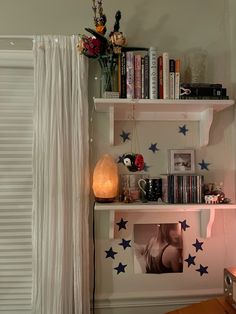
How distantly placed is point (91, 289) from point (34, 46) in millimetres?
1239

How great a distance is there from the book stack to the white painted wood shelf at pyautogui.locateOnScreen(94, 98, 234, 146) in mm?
35

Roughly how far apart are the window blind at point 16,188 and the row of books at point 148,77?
50 cm

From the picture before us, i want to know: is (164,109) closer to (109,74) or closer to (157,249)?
(109,74)

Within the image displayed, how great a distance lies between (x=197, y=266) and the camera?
149 centimetres

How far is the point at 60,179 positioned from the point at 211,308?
33.7 inches

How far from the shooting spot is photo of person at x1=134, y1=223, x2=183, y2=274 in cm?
147

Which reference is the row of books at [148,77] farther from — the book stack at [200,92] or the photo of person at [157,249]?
the photo of person at [157,249]

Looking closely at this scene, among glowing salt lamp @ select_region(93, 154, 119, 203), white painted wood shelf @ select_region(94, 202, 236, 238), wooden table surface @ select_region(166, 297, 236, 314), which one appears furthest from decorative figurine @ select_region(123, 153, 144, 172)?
wooden table surface @ select_region(166, 297, 236, 314)

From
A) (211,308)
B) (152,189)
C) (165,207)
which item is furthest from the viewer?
(152,189)

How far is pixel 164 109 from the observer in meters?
1.42

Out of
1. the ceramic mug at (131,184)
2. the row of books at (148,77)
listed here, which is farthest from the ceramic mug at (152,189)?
the row of books at (148,77)

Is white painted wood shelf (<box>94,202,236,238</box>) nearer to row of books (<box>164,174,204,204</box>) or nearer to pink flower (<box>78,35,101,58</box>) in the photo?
row of books (<box>164,174,204,204</box>)

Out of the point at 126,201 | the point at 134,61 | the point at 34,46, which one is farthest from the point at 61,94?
the point at 126,201

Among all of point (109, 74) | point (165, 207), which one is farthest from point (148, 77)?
point (165, 207)
